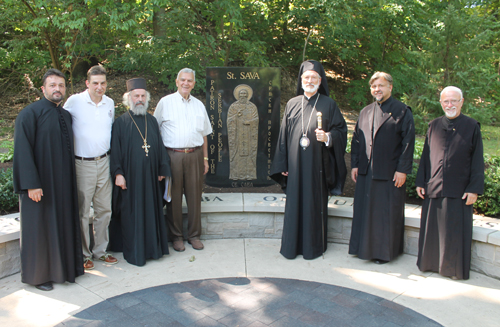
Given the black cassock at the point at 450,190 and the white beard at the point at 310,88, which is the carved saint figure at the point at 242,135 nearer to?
the white beard at the point at 310,88

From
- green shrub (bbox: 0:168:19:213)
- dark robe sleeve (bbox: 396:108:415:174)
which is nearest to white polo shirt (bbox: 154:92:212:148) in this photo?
green shrub (bbox: 0:168:19:213)

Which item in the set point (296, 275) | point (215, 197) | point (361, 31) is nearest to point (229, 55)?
point (361, 31)

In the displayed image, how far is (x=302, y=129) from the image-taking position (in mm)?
4410

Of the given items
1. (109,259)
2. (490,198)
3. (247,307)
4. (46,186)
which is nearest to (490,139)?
(490,198)

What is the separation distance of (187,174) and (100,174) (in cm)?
95

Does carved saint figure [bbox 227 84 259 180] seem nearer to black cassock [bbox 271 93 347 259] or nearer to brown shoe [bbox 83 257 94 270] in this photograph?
black cassock [bbox 271 93 347 259]

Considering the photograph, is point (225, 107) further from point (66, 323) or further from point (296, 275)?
point (66, 323)

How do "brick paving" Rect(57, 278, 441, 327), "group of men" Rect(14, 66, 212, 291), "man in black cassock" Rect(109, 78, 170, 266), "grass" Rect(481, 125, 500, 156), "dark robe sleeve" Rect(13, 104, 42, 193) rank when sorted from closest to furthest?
"brick paving" Rect(57, 278, 441, 327), "dark robe sleeve" Rect(13, 104, 42, 193), "group of men" Rect(14, 66, 212, 291), "man in black cassock" Rect(109, 78, 170, 266), "grass" Rect(481, 125, 500, 156)

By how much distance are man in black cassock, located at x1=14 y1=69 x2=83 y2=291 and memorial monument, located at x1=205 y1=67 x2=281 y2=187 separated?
2471mm

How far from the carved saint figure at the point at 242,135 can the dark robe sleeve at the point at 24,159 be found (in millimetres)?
2913

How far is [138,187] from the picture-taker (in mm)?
4184

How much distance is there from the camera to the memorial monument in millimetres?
5793

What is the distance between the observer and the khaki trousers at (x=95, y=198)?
13.1 ft

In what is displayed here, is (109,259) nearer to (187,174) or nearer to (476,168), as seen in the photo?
(187,174)
